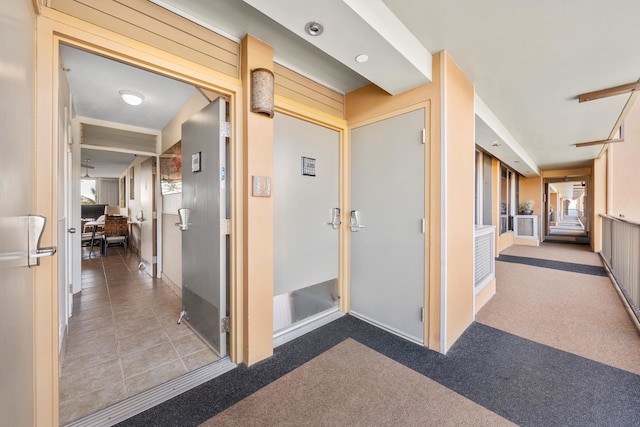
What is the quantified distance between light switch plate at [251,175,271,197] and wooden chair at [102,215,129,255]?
20.4 ft

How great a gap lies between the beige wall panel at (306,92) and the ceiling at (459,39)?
0.07 m

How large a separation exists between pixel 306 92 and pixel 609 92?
10.5 ft

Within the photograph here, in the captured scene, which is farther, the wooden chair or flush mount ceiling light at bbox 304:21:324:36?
the wooden chair

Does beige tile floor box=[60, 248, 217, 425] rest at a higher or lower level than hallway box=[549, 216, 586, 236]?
lower

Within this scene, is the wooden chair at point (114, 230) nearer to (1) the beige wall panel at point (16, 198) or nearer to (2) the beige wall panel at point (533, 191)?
(1) the beige wall panel at point (16, 198)

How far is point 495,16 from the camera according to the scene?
168 cm

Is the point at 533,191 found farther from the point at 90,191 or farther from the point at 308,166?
the point at 90,191

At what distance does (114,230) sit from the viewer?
20.4ft

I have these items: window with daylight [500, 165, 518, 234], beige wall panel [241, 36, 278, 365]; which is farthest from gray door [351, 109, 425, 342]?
window with daylight [500, 165, 518, 234]

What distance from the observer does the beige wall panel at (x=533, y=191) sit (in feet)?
28.0

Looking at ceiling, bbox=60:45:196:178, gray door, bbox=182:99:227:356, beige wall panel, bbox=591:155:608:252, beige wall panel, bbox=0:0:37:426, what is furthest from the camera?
beige wall panel, bbox=591:155:608:252

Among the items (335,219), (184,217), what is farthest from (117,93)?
(335,219)

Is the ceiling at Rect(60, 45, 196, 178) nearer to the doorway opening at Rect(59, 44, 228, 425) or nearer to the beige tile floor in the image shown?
the doorway opening at Rect(59, 44, 228, 425)

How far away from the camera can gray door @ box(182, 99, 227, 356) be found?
6.53 ft
